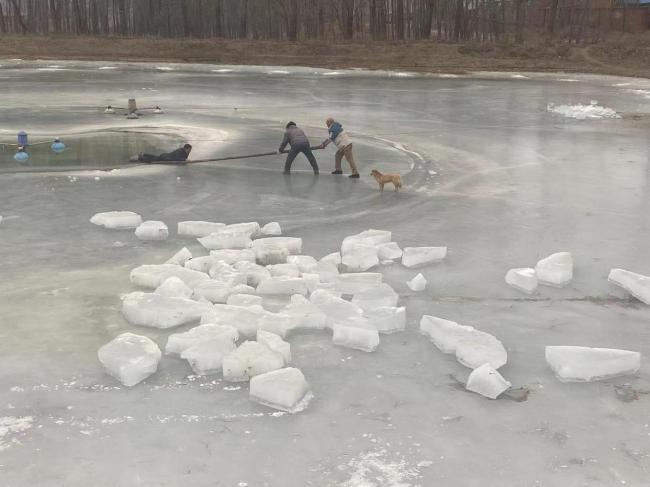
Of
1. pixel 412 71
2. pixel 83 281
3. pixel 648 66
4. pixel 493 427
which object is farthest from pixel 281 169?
pixel 648 66

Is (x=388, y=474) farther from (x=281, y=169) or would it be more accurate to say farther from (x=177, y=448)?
(x=281, y=169)

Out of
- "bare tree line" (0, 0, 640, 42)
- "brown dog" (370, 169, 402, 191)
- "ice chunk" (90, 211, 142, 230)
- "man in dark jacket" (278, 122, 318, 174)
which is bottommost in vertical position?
"ice chunk" (90, 211, 142, 230)

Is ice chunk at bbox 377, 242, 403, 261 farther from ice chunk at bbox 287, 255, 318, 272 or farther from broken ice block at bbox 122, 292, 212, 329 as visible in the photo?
broken ice block at bbox 122, 292, 212, 329

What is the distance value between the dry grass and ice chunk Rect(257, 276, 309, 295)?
1206 inches

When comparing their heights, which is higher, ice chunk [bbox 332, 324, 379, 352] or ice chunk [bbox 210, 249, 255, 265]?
ice chunk [bbox 210, 249, 255, 265]

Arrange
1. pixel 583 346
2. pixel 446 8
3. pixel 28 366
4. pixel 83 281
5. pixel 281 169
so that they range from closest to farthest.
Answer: pixel 28 366 < pixel 583 346 < pixel 83 281 < pixel 281 169 < pixel 446 8

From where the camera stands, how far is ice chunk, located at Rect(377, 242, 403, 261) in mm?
8383

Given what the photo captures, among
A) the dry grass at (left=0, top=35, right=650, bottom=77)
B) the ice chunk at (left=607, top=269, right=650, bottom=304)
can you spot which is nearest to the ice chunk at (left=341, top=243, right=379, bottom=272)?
the ice chunk at (left=607, top=269, right=650, bottom=304)

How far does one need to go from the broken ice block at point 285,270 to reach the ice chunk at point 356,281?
46cm

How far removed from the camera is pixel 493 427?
4891 millimetres

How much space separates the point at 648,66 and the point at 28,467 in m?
39.0

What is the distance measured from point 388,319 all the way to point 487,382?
1.28 m

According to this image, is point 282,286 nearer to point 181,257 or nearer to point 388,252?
point 181,257

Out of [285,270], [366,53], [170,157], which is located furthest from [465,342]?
[366,53]
